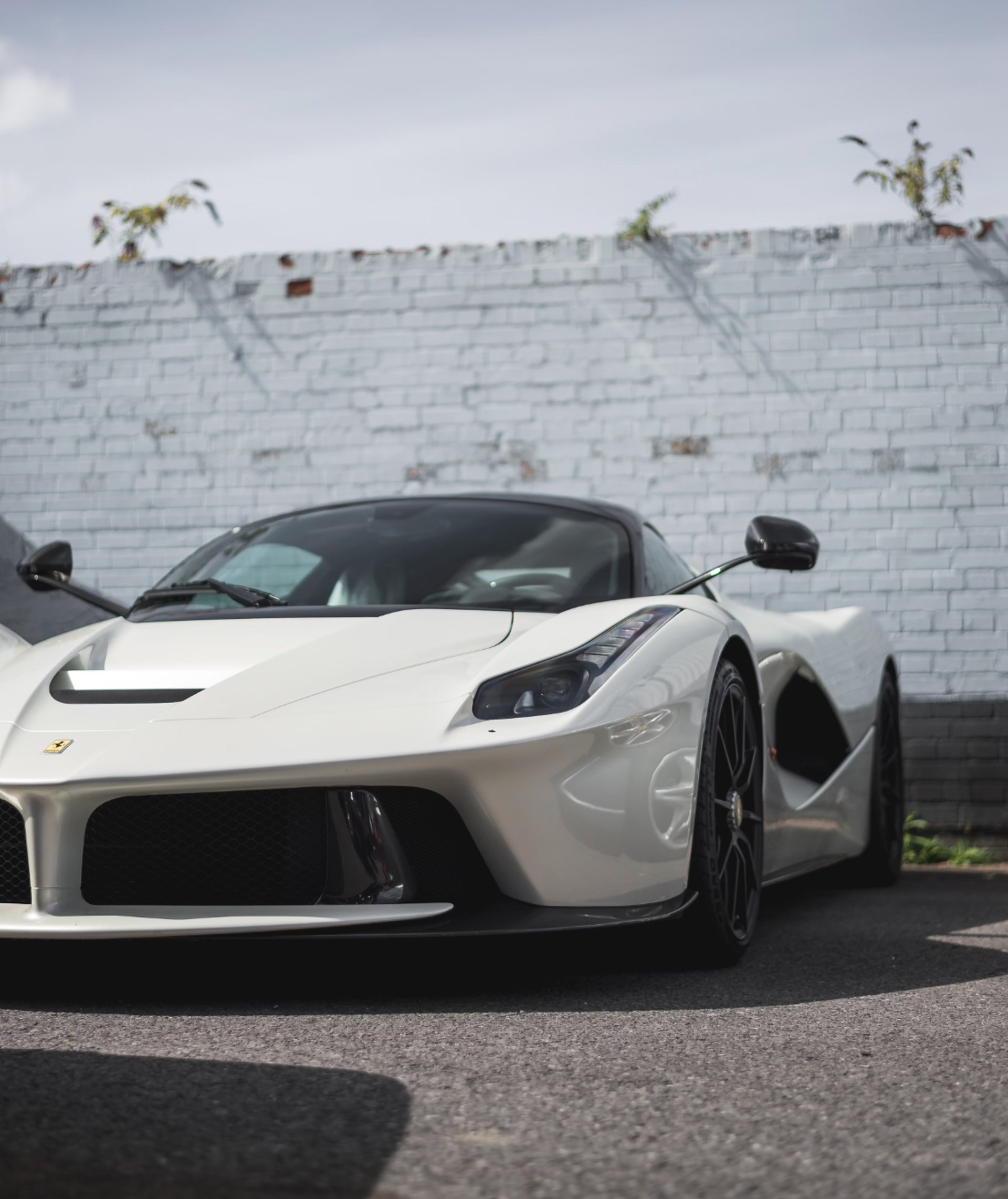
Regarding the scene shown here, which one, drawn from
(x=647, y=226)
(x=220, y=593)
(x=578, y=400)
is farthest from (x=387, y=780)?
(x=647, y=226)

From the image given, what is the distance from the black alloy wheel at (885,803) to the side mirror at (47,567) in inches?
106

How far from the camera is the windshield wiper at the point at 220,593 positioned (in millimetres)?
3600

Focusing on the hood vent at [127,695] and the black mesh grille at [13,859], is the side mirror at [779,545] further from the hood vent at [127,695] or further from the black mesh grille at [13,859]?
the black mesh grille at [13,859]

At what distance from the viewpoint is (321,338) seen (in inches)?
272

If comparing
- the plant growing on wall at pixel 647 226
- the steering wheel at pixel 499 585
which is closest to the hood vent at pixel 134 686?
the steering wheel at pixel 499 585

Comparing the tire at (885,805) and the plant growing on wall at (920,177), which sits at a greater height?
the plant growing on wall at (920,177)

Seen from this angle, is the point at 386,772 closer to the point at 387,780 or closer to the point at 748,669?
the point at 387,780

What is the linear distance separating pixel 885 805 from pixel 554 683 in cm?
266

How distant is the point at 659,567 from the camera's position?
13.3ft

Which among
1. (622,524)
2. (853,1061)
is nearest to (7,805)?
(853,1061)

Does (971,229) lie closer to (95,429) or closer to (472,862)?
(95,429)

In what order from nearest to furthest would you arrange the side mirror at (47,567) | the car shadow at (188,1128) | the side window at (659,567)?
the car shadow at (188,1128), the side window at (659,567), the side mirror at (47,567)

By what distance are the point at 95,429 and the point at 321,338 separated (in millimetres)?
1219

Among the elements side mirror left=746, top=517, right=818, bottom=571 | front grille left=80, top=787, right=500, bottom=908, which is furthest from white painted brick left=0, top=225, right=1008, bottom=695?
front grille left=80, top=787, right=500, bottom=908
